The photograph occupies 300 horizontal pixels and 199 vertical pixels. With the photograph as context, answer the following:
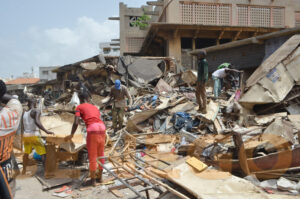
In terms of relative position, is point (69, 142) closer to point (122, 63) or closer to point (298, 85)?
point (298, 85)

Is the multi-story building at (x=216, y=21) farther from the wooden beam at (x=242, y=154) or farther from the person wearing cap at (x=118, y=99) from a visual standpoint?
the wooden beam at (x=242, y=154)

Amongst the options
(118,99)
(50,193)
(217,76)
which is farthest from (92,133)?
(217,76)

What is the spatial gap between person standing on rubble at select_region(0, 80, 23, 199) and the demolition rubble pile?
3.98 feet

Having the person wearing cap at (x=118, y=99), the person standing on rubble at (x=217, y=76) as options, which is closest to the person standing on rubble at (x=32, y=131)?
the person wearing cap at (x=118, y=99)

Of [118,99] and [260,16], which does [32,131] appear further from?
[260,16]

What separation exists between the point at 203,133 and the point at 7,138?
5.34 meters

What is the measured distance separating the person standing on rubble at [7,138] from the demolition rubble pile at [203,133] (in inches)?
47.8

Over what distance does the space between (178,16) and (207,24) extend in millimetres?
1886

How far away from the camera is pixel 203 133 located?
6660mm

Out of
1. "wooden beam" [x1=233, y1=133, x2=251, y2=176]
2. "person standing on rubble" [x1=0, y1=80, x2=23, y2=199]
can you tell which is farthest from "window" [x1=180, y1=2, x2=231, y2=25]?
"person standing on rubble" [x1=0, y1=80, x2=23, y2=199]

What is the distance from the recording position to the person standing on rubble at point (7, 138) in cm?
197

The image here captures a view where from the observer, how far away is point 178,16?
15.5 m

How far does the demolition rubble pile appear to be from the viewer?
9.28 feet

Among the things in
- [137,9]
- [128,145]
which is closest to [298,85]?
[128,145]
